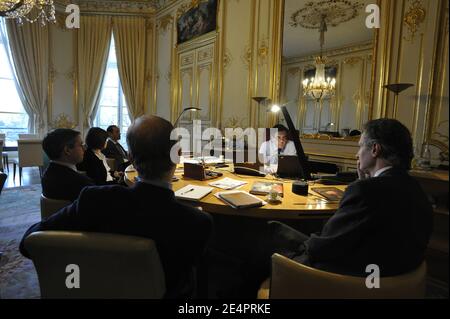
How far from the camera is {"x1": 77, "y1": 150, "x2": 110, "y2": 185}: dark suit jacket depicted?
8.57 feet

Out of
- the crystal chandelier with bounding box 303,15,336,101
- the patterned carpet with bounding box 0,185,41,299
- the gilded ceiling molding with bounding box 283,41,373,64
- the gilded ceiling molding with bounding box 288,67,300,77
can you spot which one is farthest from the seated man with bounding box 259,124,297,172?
the patterned carpet with bounding box 0,185,41,299

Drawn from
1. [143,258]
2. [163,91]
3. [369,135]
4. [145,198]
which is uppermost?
[163,91]

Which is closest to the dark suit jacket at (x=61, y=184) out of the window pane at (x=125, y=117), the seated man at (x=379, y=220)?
the seated man at (x=379, y=220)

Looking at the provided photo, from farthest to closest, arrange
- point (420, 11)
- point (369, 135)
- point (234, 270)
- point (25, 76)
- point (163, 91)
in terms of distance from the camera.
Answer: point (163, 91), point (25, 76), point (420, 11), point (234, 270), point (369, 135)

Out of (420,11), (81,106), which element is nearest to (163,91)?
(81,106)

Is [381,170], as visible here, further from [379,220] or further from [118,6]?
[118,6]

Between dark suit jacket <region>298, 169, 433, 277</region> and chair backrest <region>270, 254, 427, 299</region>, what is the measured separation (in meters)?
0.05

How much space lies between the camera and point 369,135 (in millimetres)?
1147

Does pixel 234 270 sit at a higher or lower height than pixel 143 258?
lower

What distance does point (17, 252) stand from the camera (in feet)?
8.23

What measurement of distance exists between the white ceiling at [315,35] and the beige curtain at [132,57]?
456cm
